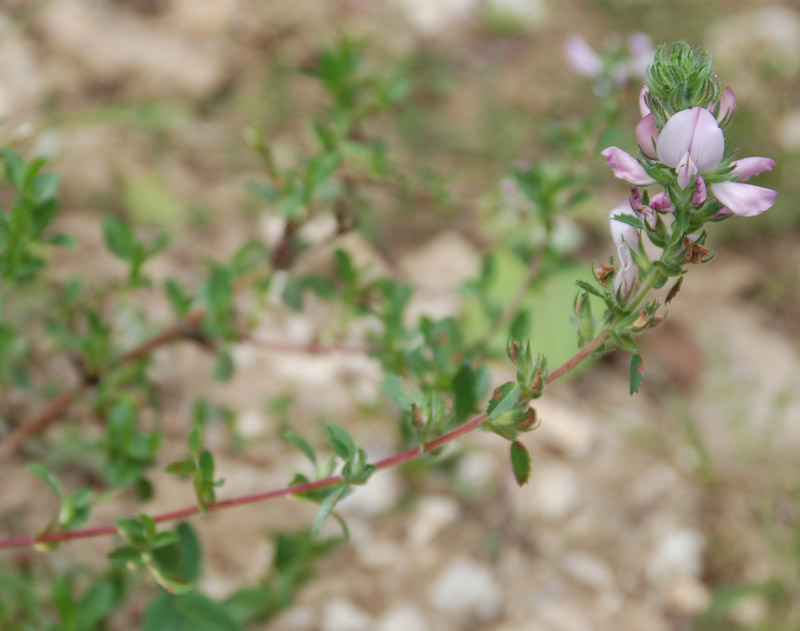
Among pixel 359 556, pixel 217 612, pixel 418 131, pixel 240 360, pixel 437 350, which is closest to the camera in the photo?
pixel 217 612

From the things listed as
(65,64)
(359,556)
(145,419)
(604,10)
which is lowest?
(359,556)

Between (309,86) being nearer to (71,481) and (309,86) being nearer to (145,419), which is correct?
(145,419)

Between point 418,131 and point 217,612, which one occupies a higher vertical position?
point 418,131

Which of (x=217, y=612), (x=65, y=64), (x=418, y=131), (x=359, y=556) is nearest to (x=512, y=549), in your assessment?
(x=359, y=556)

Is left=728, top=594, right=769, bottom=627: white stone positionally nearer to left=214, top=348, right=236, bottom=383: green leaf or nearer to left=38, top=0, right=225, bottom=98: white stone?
left=214, top=348, right=236, bottom=383: green leaf

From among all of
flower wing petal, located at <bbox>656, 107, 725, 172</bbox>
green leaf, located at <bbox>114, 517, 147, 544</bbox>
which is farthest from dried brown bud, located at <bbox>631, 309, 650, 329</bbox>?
green leaf, located at <bbox>114, 517, 147, 544</bbox>

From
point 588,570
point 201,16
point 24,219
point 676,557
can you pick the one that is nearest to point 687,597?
point 676,557

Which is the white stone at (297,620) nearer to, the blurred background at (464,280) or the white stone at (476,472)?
the blurred background at (464,280)

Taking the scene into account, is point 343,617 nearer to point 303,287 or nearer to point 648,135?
point 303,287
